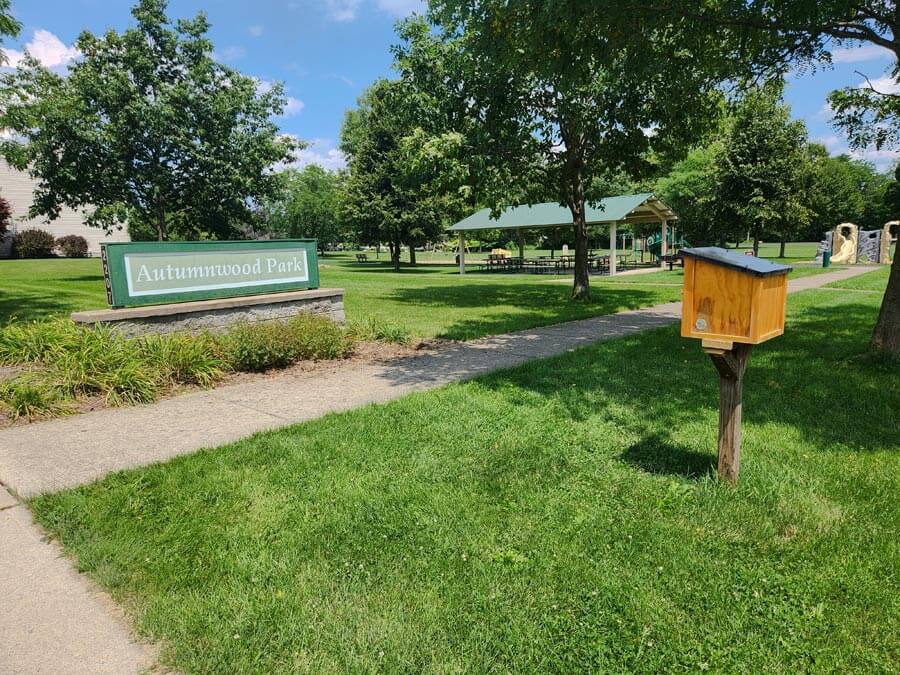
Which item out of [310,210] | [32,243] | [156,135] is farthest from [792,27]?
[310,210]

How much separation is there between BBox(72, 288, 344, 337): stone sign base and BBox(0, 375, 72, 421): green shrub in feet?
4.34

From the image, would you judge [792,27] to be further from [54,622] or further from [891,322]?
[54,622]

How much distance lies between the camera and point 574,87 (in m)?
10.3

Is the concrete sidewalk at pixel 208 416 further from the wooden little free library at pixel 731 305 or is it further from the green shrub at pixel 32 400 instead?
the wooden little free library at pixel 731 305

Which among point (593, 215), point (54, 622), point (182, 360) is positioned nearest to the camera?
point (54, 622)

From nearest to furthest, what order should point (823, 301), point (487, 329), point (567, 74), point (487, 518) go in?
point (487, 518)
point (567, 74)
point (487, 329)
point (823, 301)

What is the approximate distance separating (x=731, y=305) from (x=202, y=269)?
6915 mm

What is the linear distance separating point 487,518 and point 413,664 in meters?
1.15

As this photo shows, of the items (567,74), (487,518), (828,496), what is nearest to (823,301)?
(567,74)

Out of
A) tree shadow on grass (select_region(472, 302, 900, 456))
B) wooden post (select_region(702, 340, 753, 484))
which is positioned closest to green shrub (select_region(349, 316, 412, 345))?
tree shadow on grass (select_region(472, 302, 900, 456))

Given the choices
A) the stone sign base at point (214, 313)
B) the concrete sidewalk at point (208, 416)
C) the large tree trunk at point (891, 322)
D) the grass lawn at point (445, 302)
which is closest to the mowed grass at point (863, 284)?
the grass lawn at point (445, 302)

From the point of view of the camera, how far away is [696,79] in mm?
7039

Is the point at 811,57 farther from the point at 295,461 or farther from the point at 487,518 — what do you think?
the point at 295,461

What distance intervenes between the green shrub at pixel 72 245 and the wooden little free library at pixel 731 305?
1755 inches
